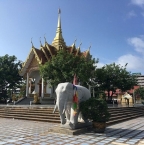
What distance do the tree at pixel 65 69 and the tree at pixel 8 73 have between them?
10612 mm

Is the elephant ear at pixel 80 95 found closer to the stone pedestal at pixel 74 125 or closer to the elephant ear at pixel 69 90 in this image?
the elephant ear at pixel 69 90

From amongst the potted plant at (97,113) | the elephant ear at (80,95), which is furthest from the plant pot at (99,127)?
the elephant ear at (80,95)

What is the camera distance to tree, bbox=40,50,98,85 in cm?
1725

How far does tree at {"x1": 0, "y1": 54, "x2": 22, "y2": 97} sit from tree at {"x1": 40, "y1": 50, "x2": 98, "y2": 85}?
10.6 metres

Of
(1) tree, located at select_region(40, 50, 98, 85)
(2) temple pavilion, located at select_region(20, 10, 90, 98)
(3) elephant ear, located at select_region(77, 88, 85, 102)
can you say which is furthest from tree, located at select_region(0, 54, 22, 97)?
(3) elephant ear, located at select_region(77, 88, 85, 102)

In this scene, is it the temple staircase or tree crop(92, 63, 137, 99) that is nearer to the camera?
the temple staircase

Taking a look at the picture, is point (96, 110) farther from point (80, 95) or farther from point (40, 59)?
point (40, 59)

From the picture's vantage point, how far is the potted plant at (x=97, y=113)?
748 cm

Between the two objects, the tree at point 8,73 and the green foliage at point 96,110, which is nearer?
the green foliage at point 96,110

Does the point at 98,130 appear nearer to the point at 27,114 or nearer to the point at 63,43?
the point at 27,114

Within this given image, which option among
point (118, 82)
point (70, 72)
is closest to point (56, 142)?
point (70, 72)

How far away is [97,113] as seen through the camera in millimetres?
7504

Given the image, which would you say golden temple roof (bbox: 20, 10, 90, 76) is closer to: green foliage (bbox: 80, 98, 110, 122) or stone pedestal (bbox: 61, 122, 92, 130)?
stone pedestal (bbox: 61, 122, 92, 130)

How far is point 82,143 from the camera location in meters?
5.69
